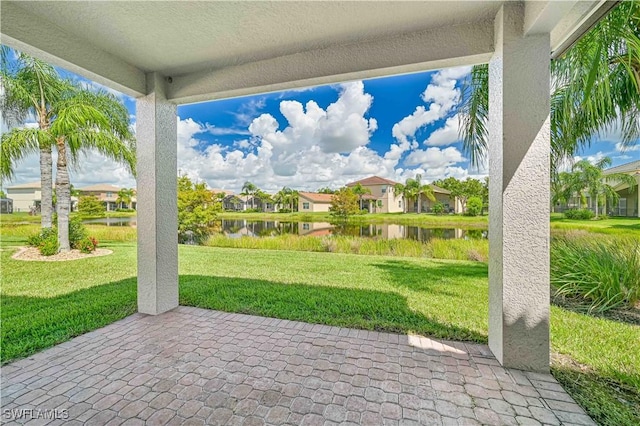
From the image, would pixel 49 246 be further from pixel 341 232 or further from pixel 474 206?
pixel 474 206

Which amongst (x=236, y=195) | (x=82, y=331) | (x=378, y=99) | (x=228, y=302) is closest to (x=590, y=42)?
(x=228, y=302)

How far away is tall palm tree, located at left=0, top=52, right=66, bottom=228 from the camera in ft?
24.0

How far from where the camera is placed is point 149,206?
151 inches

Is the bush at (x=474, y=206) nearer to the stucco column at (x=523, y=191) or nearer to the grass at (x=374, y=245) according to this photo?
the grass at (x=374, y=245)

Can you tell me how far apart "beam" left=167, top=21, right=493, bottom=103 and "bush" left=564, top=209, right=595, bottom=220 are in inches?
343

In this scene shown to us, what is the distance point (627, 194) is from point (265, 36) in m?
9.39

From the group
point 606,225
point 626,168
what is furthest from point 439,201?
point 626,168

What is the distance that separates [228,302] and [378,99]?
25.6 m

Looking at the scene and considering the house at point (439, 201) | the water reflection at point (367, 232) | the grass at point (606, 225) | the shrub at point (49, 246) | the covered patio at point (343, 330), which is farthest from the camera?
the house at point (439, 201)

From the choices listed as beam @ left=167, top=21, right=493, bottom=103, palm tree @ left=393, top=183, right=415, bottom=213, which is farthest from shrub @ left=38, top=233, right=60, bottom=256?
palm tree @ left=393, top=183, right=415, bottom=213

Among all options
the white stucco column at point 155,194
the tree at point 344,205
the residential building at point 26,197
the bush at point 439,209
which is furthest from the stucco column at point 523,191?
the bush at point 439,209

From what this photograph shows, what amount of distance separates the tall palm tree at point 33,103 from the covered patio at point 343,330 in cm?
669

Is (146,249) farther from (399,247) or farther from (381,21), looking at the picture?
(399,247)

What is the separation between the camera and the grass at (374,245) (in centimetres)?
937
